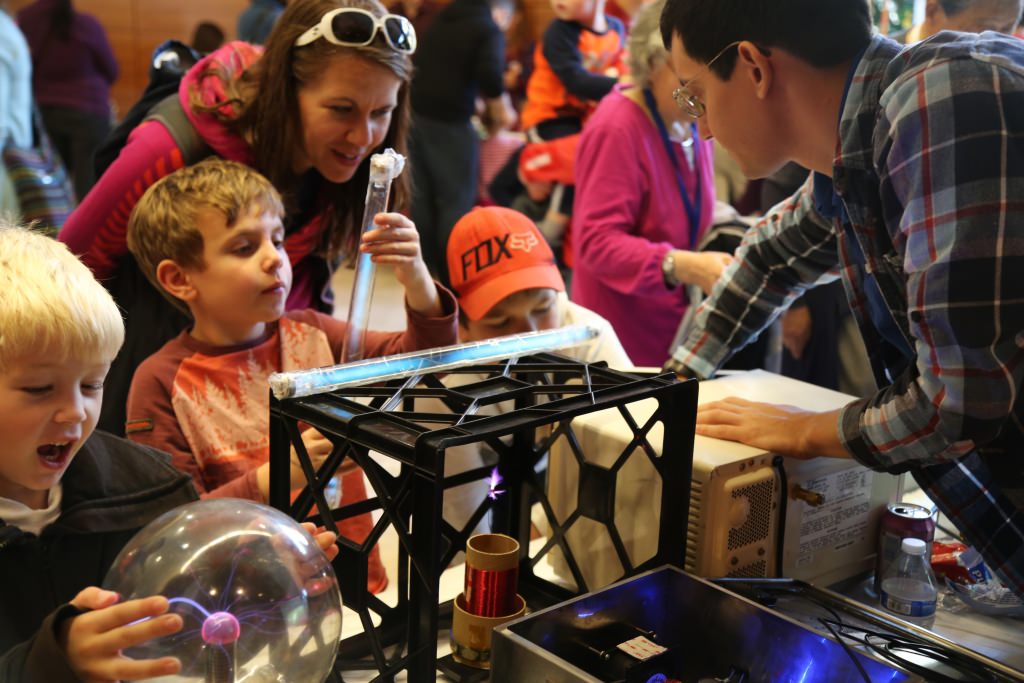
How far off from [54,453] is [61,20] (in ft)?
15.5

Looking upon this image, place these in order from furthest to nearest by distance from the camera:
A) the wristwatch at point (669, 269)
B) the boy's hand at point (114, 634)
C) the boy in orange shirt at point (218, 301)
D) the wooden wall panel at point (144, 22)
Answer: the wooden wall panel at point (144, 22)
the wristwatch at point (669, 269)
the boy in orange shirt at point (218, 301)
the boy's hand at point (114, 634)

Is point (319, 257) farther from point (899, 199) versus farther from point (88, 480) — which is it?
point (899, 199)

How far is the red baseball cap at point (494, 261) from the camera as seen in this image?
5.97 feet

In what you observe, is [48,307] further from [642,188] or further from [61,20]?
[61,20]

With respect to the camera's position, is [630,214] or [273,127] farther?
[630,214]

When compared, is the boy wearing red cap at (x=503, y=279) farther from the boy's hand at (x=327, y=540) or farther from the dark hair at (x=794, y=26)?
the boy's hand at (x=327, y=540)

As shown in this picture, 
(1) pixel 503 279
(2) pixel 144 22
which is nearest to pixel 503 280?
(1) pixel 503 279

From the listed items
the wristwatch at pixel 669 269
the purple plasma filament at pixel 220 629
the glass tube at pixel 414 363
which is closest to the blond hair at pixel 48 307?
the glass tube at pixel 414 363

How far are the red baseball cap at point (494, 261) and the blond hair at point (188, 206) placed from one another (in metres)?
0.40

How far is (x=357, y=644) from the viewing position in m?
1.14

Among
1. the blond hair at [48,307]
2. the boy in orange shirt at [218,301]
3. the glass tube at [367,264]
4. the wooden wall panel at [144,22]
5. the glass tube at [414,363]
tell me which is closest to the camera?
the blond hair at [48,307]

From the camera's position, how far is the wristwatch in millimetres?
2273

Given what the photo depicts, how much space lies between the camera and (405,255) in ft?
4.87

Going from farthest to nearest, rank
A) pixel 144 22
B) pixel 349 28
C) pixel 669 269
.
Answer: pixel 144 22
pixel 669 269
pixel 349 28
